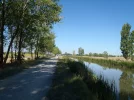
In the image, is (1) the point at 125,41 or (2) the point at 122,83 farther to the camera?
(1) the point at 125,41

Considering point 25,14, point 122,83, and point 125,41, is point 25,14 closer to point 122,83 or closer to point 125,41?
point 122,83

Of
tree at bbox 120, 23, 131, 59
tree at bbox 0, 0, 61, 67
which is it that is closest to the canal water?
tree at bbox 0, 0, 61, 67

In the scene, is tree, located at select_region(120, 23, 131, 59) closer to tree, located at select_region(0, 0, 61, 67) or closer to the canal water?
the canal water

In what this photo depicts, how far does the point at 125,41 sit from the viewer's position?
2975 inches

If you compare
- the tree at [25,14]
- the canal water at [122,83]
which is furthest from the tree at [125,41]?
the tree at [25,14]

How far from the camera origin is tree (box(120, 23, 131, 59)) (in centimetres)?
7481

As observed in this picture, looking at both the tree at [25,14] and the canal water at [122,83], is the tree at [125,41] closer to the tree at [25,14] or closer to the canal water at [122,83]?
the canal water at [122,83]

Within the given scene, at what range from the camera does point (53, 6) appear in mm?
29469

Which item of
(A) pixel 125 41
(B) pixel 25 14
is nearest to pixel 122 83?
(B) pixel 25 14

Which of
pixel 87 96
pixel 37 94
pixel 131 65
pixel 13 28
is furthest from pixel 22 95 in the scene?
pixel 131 65

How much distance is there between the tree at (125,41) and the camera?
74.8 m

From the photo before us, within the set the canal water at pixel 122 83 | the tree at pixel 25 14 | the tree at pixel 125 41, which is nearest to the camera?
the canal water at pixel 122 83

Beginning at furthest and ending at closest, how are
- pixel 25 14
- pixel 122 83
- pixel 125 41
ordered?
pixel 125 41
pixel 25 14
pixel 122 83

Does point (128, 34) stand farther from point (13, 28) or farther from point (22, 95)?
point (22, 95)
